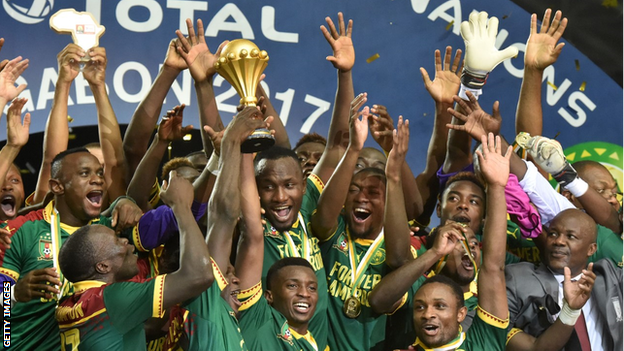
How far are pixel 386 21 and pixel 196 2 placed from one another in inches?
49.6

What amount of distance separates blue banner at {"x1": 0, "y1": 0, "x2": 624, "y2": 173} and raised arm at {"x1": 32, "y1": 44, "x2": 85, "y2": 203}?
97cm

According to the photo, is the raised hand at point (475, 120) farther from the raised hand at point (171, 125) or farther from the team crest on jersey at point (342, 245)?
the raised hand at point (171, 125)

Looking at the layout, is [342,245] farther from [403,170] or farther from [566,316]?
[566,316]

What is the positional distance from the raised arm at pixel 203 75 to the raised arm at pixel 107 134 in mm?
668

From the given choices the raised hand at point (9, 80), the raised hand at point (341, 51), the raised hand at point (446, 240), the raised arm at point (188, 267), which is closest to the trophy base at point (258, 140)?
the raised arm at point (188, 267)

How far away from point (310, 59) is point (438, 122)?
132cm

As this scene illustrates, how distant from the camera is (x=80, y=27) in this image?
4598 millimetres

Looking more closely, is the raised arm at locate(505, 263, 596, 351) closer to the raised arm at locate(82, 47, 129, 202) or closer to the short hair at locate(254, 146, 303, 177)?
the short hair at locate(254, 146, 303, 177)

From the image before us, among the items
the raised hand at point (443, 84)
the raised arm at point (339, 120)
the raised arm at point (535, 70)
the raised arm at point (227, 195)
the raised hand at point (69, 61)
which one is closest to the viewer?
the raised arm at point (227, 195)

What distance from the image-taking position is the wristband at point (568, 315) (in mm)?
4094

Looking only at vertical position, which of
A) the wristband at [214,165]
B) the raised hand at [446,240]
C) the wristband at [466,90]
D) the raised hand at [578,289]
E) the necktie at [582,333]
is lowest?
the necktie at [582,333]

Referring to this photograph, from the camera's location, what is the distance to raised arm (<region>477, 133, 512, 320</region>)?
3924 mm

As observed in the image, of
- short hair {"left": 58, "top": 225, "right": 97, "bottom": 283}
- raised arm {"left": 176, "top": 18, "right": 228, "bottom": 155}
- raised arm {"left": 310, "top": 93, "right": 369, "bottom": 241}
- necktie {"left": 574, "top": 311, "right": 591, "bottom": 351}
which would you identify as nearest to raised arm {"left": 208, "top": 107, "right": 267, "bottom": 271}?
short hair {"left": 58, "top": 225, "right": 97, "bottom": 283}

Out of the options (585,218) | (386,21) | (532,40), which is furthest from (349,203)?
(386,21)
